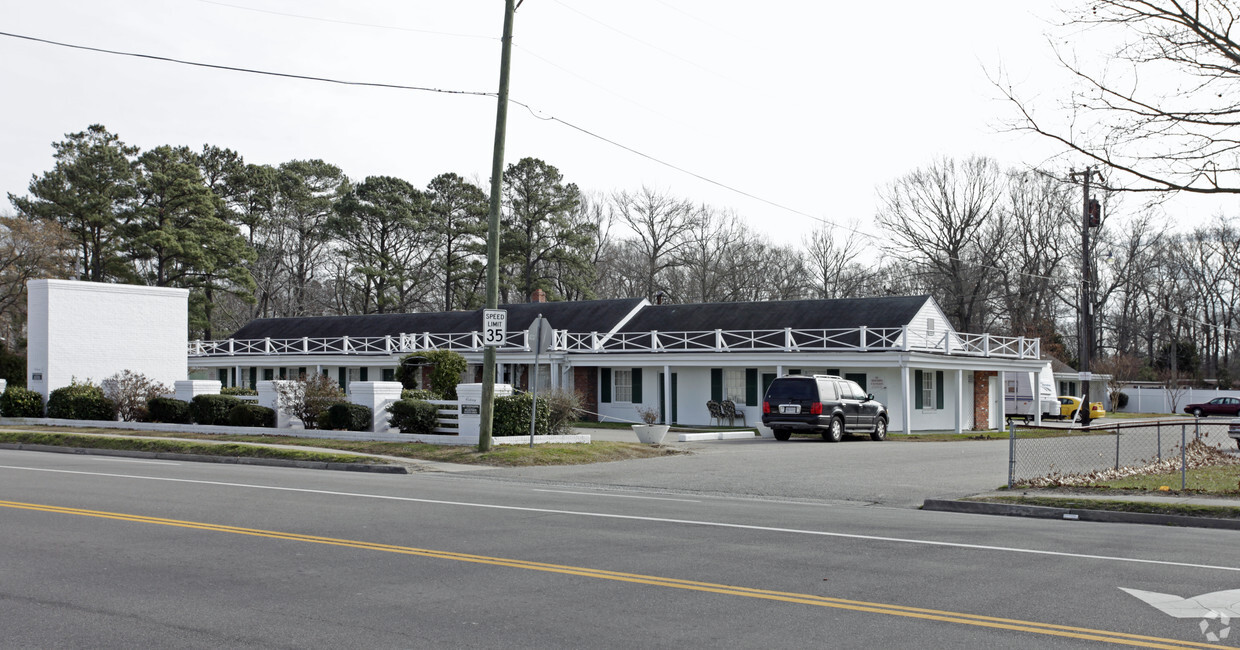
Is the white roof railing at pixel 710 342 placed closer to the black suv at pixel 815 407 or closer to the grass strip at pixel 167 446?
the black suv at pixel 815 407

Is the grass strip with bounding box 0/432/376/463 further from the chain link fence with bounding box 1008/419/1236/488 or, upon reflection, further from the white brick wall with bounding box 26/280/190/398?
the chain link fence with bounding box 1008/419/1236/488

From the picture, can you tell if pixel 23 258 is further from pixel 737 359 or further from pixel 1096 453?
pixel 1096 453

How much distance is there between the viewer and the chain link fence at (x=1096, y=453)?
16281 millimetres

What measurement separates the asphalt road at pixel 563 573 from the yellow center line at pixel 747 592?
0.11 feet

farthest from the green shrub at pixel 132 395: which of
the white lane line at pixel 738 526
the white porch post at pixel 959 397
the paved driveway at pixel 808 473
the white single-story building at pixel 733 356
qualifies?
the white porch post at pixel 959 397

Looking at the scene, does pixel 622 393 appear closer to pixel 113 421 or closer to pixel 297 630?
pixel 113 421

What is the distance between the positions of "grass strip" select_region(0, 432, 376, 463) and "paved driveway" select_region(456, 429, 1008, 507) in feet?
12.4

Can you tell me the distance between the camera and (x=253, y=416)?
2584 centimetres

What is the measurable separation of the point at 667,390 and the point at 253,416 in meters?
16.2

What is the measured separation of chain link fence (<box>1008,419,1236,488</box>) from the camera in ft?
53.4

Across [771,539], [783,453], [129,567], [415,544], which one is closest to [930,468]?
[783,453]

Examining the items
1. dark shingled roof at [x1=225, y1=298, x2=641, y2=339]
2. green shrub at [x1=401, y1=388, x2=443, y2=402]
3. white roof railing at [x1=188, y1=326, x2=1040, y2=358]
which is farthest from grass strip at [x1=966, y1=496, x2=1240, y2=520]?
dark shingled roof at [x1=225, y1=298, x2=641, y2=339]

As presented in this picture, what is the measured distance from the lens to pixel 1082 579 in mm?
8258

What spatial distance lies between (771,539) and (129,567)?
19.9ft
